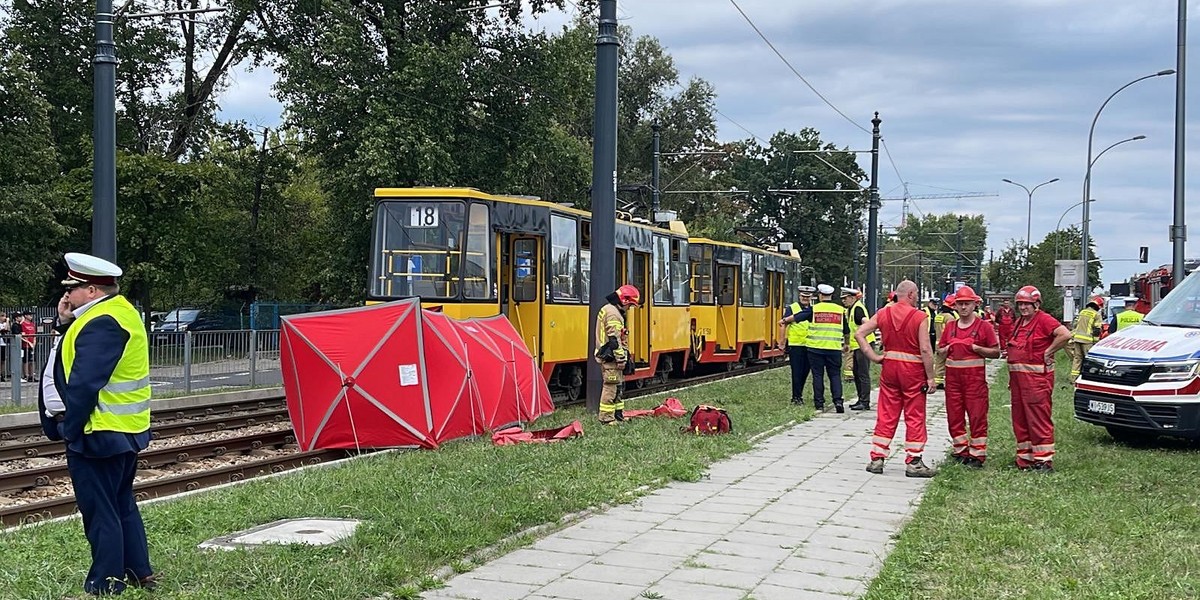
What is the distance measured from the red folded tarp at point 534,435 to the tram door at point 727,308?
49.3ft

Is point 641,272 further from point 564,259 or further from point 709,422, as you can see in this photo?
point 709,422

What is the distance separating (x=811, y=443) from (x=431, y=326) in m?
4.30

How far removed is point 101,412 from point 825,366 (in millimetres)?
12403

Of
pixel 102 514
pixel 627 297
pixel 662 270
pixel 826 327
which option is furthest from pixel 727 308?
pixel 102 514

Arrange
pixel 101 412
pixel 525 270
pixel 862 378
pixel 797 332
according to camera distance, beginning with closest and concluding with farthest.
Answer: pixel 101 412 < pixel 797 332 < pixel 525 270 < pixel 862 378

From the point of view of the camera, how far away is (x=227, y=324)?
4016 cm

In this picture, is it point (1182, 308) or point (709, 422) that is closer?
point (709, 422)

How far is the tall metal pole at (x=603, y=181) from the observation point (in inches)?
585

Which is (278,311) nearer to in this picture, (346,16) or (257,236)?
(257,236)

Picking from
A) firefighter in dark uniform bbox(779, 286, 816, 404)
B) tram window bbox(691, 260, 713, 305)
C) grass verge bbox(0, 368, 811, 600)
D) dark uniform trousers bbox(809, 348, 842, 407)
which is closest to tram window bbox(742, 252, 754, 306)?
tram window bbox(691, 260, 713, 305)

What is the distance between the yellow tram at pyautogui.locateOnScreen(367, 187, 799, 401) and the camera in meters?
16.4

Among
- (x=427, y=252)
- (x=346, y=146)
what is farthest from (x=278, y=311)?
(x=427, y=252)

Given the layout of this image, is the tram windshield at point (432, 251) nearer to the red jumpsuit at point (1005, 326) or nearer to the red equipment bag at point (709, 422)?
the red equipment bag at point (709, 422)

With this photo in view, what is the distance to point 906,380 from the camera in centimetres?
1079
